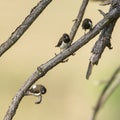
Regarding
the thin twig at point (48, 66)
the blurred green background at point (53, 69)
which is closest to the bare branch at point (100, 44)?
the thin twig at point (48, 66)

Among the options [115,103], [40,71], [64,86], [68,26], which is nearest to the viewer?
[40,71]

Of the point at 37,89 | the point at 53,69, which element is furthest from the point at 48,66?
the point at 53,69

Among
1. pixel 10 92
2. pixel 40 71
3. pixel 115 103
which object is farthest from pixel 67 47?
pixel 10 92

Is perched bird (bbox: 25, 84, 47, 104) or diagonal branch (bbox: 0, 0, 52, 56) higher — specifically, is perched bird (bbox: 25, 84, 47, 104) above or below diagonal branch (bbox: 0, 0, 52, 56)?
below

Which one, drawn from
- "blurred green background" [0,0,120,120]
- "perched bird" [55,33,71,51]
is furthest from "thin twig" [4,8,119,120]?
"blurred green background" [0,0,120,120]

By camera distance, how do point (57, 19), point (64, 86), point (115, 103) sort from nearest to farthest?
point (115, 103) < point (64, 86) < point (57, 19)

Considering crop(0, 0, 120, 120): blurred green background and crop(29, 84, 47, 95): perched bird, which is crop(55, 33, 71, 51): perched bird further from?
crop(0, 0, 120, 120): blurred green background

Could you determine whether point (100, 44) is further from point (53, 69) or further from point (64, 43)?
point (53, 69)

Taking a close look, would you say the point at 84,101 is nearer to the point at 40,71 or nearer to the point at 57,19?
the point at 57,19
